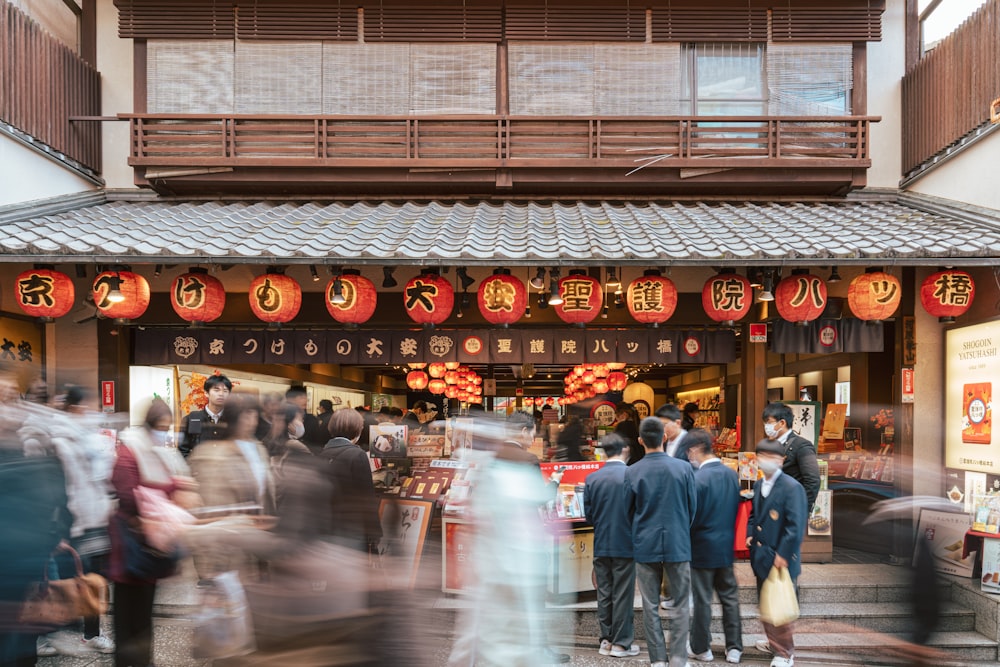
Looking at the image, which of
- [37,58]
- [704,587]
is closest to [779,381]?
[704,587]

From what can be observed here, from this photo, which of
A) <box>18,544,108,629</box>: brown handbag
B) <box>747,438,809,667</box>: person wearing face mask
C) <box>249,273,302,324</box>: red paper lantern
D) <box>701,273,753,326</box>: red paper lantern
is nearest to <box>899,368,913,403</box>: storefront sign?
<box>701,273,753,326</box>: red paper lantern

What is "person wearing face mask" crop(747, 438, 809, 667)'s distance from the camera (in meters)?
6.24

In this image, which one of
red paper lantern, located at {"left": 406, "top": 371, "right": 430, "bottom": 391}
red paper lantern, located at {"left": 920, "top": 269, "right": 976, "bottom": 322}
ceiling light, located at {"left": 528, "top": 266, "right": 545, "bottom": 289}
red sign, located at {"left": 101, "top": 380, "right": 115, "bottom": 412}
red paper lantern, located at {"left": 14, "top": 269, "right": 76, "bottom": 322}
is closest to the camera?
red paper lantern, located at {"left": 14, "top": 269, "right": 76, "bottom": 322}

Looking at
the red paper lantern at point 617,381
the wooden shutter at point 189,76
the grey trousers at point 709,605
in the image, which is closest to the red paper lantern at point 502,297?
the grey trousers at point 709,605

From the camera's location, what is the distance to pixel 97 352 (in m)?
9.92

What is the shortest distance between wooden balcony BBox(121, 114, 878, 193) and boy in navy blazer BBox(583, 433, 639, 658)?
501 cm

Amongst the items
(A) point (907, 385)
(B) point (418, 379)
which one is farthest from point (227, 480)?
(B) point (418, 379)

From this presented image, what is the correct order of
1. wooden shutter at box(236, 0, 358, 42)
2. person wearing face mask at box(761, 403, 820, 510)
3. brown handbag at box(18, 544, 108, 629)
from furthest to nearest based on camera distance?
wooden shutter at box(236, 0, 358, 42) → person wearing face mask at box(761, 403, 820, 510) → brown handbag at box(18, 544, 108, 629)

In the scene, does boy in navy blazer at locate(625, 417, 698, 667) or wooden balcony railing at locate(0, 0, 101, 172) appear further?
wooden balcony railing at locate(0, 0, 101, 172)

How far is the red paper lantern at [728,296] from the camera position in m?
8.33

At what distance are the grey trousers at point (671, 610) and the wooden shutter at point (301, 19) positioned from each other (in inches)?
357

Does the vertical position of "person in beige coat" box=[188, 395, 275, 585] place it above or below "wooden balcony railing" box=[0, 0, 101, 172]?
below

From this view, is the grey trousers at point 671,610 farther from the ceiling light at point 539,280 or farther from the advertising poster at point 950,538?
the ceiling light at point 539,280

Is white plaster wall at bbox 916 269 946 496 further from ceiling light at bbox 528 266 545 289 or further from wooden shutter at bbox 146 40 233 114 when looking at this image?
wooden shutter at bbox 146 40 233 114
